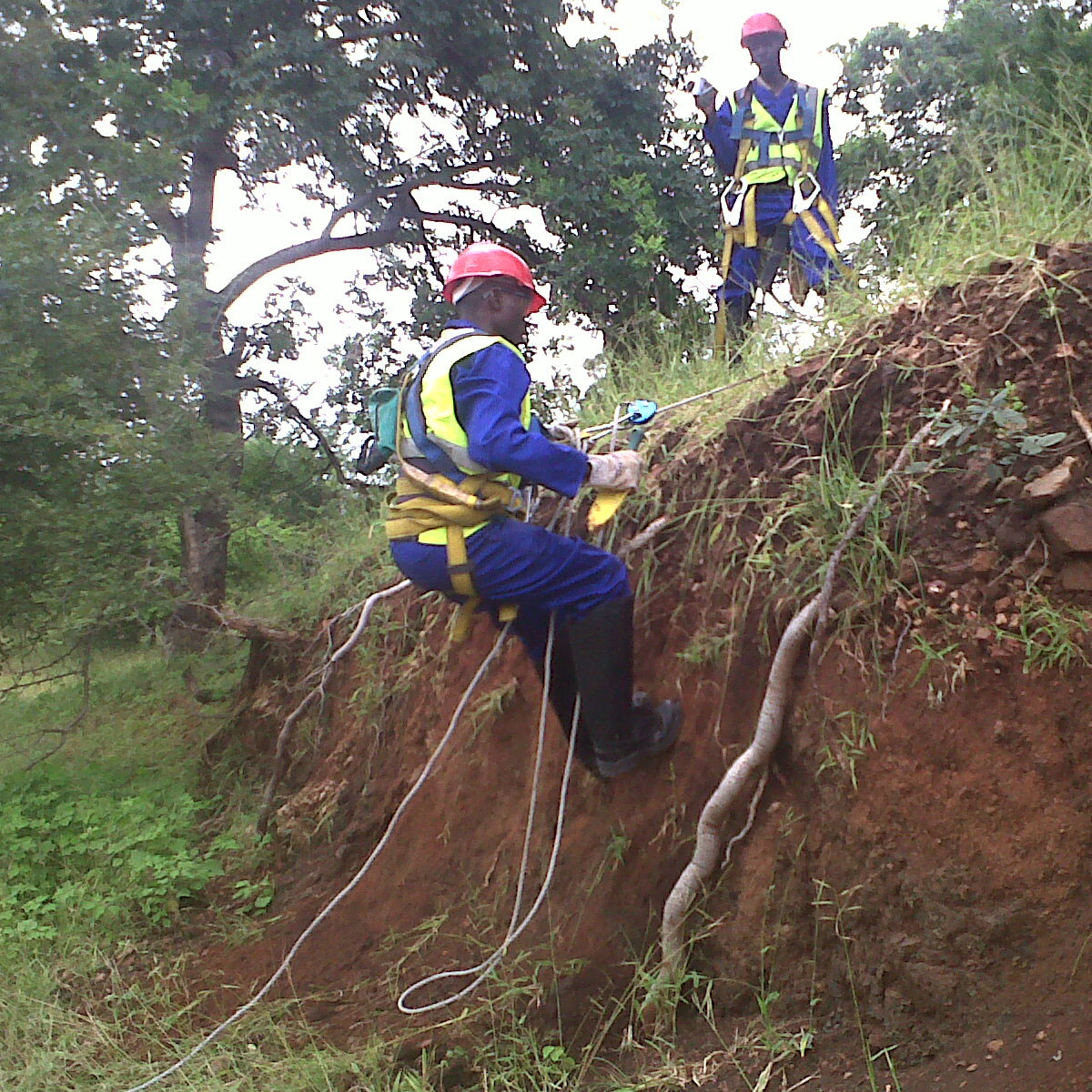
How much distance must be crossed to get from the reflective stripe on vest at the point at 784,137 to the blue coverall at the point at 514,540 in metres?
2.88

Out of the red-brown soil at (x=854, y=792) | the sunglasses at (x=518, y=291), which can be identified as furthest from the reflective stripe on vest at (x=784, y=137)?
the sunglasses at (x=518, y=291)

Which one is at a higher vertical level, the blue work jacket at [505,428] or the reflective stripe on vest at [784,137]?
the reflective stripe on vest at [784,137]

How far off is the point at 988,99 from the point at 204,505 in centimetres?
491


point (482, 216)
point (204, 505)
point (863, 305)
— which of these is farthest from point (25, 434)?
point (482, 216)

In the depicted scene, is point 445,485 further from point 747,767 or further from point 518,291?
point 747,767

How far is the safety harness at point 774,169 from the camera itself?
5.46 m

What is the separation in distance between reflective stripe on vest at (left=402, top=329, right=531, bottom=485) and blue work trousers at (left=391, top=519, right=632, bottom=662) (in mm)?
226

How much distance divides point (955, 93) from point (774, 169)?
2.77 meters

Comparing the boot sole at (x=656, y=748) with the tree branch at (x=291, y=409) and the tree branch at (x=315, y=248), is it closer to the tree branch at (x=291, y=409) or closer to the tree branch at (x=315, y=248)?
the tree branch at (x=291, y=409)

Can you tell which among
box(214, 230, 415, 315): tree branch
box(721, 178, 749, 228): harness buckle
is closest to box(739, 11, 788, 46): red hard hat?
box(721, 178, 749, 228): harness buckle

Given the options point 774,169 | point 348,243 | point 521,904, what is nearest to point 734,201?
point 774,169

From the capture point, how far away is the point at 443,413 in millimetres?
3258

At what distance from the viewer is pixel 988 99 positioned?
451 centimetres

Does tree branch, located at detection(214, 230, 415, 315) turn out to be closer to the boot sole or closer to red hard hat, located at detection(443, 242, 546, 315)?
red hard hat, located at detection(443, 242, 546, 315)
